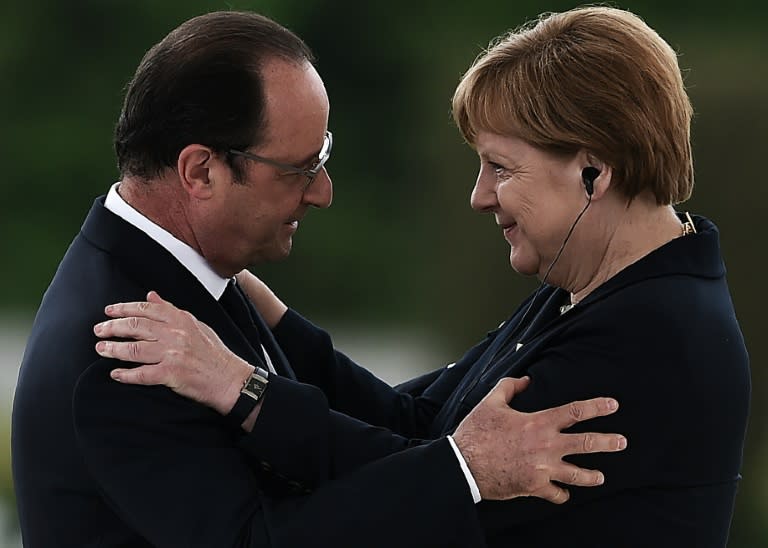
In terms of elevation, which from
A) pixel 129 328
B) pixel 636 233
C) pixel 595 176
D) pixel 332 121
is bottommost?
pixel 129 328

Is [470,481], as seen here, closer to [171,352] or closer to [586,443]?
[586,443]

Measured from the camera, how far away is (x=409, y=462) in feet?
7.98

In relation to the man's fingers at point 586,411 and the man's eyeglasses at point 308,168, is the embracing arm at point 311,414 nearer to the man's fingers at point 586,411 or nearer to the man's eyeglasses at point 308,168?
the man's fingers at point 586,411

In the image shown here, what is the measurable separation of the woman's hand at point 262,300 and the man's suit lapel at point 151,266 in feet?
1.75

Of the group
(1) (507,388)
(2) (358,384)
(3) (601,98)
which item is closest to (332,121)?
(2) (358,384)

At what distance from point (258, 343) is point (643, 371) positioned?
753 mm

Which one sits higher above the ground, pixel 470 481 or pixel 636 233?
pixel 636 233

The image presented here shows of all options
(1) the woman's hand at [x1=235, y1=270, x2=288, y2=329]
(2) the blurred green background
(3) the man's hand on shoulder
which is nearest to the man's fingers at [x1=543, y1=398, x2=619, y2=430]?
(3) the man's hand on shoulder

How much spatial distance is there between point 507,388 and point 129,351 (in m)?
0.65

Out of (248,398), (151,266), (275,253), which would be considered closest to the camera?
(248,398)

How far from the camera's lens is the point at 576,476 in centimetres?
239

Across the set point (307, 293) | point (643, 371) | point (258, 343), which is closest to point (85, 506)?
point (258, 343)

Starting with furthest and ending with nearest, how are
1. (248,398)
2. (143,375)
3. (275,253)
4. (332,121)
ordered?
(332,121)
(275,253)
(248,398)
(143,375)

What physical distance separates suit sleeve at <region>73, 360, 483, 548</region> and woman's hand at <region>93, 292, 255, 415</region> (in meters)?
0.03
